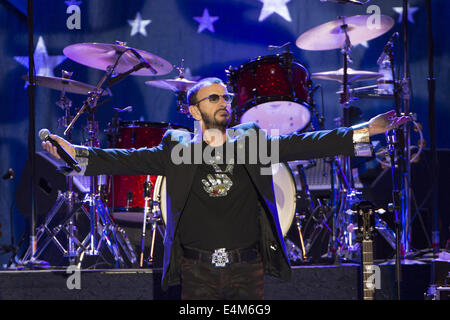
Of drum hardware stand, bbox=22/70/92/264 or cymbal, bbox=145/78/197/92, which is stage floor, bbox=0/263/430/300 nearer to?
drum hardware stand, bbox=22/70/92/264

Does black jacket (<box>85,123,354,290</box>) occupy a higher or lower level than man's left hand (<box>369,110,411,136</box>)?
lower

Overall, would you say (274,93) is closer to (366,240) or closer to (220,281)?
(366,240)

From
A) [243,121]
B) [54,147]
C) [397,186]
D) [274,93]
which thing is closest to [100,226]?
[243,121]

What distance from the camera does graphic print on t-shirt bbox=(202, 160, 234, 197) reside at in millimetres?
3055

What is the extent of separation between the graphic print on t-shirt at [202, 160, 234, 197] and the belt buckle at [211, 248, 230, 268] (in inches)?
13.8

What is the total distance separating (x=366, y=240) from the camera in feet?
13.1

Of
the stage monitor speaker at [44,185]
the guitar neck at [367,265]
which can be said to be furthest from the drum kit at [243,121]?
the stage monitor speaker at [44,185]

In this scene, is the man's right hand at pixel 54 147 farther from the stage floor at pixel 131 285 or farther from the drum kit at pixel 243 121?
the drum kit at pixel 243 121

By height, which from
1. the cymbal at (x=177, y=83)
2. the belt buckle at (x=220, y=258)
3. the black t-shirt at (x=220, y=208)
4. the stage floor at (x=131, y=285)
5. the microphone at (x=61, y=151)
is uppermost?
the cymbal at (x=177, y=83)

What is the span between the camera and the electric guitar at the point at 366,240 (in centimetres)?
393

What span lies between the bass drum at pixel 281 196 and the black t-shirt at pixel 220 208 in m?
1.83

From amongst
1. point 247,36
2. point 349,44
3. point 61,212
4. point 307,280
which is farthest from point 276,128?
point 61,212

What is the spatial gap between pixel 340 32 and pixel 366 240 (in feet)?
8.98

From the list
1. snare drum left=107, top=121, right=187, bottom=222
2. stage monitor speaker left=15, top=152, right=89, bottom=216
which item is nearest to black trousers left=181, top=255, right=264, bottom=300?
snare drum left=107, top=121, right=187, bottom=222
